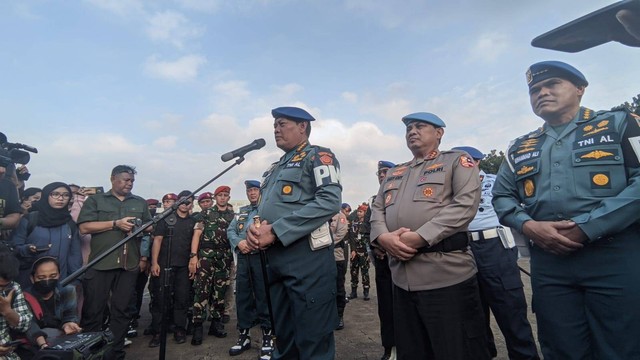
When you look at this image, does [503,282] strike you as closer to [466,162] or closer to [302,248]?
[466,162]

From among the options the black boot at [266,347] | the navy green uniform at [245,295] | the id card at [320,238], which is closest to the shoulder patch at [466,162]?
the id card at [320,238]

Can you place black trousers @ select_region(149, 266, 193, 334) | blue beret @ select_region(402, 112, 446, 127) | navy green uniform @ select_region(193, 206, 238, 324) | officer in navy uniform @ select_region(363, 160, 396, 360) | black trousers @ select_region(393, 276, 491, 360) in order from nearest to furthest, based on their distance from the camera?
black trousers @ select_region(393, 276, 491, 360), blue beret @ select_region(402, 112, 446, 127), officer in navy uniform @ select_region(363, 160, 396, 360), black trousers @ select_region(149, 266, 193, 334), navy green uniform @ select_region(193, 206, 238, 324)

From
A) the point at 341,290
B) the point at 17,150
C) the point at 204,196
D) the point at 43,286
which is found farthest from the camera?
the point at 204,196

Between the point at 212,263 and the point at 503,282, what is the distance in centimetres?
413

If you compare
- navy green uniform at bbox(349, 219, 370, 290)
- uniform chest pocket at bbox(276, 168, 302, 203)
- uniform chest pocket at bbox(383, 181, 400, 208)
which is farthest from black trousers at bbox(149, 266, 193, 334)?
navy green uniform at bbox(349, 219, 370, 290)

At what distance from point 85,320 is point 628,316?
4820 mm

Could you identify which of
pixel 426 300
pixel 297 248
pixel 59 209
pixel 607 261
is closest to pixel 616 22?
pixel 607 261

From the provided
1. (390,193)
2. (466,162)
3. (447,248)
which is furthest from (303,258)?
(466,162)

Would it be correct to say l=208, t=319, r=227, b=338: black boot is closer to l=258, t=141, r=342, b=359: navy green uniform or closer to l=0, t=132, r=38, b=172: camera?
l=258, t=141, r=342, b=359: navy green uniform

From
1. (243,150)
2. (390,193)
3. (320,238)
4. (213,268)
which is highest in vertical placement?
(243,150)

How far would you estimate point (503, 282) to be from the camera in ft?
10.4

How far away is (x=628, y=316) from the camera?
67.7 inches

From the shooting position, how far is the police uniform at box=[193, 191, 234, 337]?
5238 mm

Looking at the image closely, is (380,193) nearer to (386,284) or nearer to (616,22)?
(386,284)
